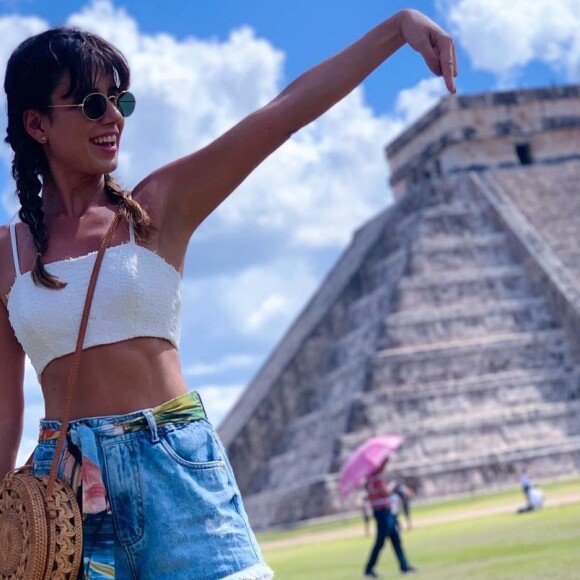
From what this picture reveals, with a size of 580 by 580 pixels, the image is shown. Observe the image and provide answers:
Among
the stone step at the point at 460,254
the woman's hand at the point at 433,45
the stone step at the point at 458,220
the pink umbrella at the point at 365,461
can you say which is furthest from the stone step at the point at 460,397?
the woman's hand at the point at 433,45

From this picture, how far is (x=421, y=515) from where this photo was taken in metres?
23.5

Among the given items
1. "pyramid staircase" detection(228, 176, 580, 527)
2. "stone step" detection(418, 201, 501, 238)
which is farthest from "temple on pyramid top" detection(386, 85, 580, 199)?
"stone step" detection(418, 201, 501, 238)

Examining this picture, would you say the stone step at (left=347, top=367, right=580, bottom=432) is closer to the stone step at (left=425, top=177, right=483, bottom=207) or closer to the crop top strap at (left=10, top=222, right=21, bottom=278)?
the stone step at (left=425, top=177, right=483, bottom=207)

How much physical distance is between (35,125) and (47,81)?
0.13m

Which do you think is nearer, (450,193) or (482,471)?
(482,471)

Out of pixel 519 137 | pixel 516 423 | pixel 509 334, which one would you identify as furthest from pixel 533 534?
pixel 519 137

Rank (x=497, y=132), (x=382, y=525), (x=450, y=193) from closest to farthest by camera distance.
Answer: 1. (x=382, y=525)
2. (x=450, y=193)
3. (x=497, y=132)

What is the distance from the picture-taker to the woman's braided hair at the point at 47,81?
3326 mm

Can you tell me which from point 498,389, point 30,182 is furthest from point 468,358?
point 30,182

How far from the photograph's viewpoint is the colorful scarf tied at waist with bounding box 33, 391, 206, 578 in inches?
120

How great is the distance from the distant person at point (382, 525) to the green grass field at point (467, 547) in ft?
0.59

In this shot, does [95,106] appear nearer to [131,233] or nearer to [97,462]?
[131,233]

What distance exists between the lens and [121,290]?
10.4 ft

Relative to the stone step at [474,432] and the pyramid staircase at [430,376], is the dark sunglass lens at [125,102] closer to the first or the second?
the pyramid staircase at [430,376]
